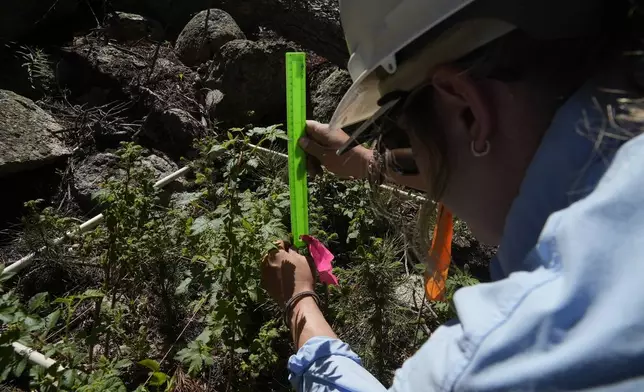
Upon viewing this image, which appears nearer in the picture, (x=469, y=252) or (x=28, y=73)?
(x=469, y=252)

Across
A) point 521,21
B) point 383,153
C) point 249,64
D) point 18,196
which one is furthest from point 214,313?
point 249,64

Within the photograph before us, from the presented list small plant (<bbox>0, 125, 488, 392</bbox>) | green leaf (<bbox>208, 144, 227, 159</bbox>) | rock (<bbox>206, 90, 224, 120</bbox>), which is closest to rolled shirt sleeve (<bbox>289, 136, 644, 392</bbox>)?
small plant (<bbox>0, 125, 488, 392</bbox>)

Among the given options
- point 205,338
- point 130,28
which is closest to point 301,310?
point 205,338

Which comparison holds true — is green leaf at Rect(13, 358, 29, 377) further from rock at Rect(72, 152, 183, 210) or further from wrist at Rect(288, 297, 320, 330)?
rock at Rect(72, 152, 183, 210)

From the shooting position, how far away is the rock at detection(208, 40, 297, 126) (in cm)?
408

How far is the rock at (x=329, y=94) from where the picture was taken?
398 centimetres

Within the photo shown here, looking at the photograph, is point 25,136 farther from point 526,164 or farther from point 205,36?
point 526,164

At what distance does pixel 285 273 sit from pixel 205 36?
3.32 meters

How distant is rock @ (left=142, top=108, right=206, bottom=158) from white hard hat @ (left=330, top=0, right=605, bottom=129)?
285 centimetres

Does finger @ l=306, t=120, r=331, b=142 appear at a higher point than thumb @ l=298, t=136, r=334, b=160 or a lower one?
higher

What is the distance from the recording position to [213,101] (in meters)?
4.11

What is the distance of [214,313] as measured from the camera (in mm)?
2158

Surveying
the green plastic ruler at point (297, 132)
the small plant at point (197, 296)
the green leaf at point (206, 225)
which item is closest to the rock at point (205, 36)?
the small plant at point (197, 296)

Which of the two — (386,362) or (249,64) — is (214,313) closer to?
(386,362)
